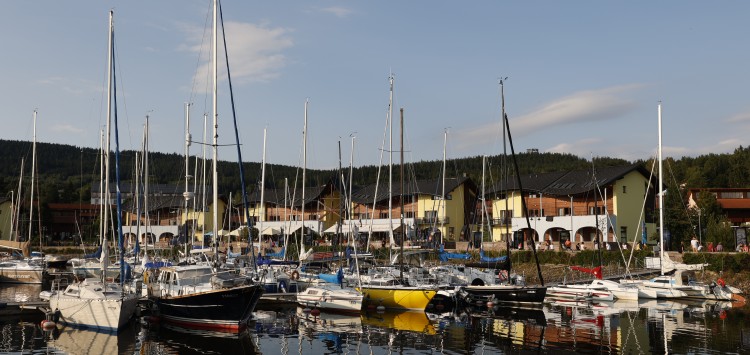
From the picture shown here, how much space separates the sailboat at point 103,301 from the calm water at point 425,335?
59cm

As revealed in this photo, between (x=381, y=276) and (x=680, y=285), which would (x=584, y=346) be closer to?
(x=381, y=276)

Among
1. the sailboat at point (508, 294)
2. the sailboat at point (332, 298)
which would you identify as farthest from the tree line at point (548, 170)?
the sailboat at point (332, 298)

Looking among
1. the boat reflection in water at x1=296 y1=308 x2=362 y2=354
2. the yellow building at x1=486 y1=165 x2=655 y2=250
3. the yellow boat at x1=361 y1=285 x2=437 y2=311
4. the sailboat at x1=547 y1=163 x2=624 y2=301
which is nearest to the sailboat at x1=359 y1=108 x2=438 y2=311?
the yellow boat at x1=361 y1=285 x2=437 y2=311

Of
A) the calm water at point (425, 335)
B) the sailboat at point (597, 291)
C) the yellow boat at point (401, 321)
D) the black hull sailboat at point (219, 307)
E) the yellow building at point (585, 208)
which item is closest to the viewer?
the calm water at point (425, 335)

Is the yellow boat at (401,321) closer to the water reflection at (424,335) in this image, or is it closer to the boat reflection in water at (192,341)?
the water reflection at (424,335)

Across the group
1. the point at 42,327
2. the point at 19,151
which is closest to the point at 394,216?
the point at 42,327

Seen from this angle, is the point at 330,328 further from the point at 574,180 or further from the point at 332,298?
the point at 574,180

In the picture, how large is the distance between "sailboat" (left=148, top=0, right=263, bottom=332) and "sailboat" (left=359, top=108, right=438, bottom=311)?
10.1m

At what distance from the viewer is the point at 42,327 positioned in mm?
30766

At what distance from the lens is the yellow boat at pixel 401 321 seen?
32688 mm

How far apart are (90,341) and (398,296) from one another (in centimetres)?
1712

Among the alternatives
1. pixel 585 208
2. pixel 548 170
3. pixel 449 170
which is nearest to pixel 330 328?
pixel 585 208

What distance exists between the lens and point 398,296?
3888 cm

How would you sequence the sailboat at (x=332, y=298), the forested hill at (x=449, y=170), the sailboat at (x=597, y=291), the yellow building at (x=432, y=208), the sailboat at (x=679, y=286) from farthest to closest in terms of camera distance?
the forested hill at (x=449, y=170) → the yellow building at (x=432, y=208) → the sailboat at (x=597, y=291) → the sailboat at (x=679, y=286) → the sailboat at (x=332, y=298)
